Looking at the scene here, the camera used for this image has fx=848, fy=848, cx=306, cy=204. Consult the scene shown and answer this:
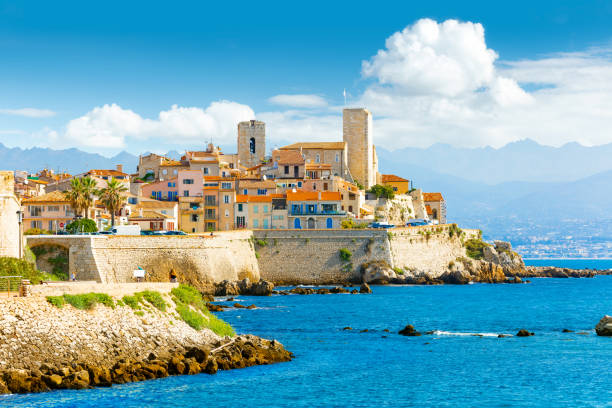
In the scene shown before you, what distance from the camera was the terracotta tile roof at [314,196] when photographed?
94.9 m

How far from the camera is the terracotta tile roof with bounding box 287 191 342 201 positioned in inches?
3735

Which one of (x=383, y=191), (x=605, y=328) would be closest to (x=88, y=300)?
(x=605, y=328)

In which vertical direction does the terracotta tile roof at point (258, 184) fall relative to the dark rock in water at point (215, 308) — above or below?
above

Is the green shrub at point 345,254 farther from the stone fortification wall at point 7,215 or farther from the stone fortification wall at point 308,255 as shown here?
the stone fortification wall at point 7,215

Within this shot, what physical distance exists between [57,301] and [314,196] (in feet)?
203

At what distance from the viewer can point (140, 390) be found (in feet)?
106

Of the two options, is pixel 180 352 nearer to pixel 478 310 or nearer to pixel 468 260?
pixel 478 310

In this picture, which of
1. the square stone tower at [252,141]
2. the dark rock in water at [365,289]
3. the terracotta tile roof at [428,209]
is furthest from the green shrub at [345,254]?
the square stone tower at [252,141]

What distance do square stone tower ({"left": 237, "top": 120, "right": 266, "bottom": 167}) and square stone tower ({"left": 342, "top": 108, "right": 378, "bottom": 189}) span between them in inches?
541

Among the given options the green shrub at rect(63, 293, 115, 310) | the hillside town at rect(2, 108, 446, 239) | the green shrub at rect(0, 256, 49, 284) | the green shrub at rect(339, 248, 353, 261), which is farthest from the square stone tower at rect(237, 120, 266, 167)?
the green shrub at rect(63, 293, 115, 310)

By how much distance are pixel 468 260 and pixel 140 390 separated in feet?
248

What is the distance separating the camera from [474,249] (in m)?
107

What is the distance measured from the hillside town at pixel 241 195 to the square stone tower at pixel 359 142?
150mm

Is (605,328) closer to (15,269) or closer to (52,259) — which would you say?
(15,269)
